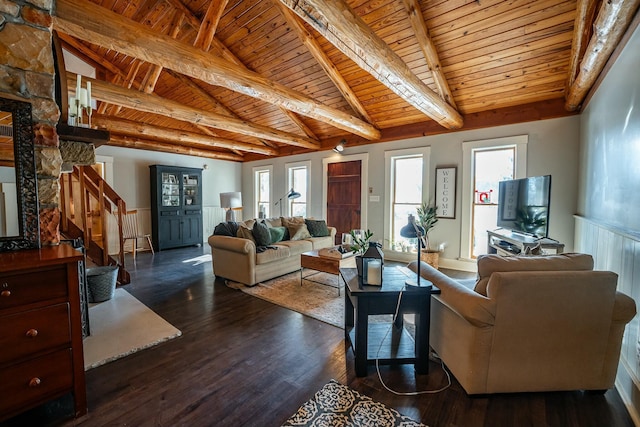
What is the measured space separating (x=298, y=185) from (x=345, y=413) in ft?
19.6

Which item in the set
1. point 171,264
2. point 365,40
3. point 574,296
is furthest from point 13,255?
point 171,264

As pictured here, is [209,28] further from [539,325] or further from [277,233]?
[539,325]

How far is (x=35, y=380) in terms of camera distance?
139 cm

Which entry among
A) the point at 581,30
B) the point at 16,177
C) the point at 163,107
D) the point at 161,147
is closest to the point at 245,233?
the point at 163,107

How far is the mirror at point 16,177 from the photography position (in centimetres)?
Answer: 149

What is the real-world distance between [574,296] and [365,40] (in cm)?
244

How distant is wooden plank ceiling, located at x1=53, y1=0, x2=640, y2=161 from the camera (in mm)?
2348

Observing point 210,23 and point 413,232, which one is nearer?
point 413,232

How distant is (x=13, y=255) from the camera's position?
1437 millimetres

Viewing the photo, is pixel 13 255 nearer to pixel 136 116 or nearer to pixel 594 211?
pixel 594 211

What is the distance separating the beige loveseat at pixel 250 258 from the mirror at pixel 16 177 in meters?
2.18

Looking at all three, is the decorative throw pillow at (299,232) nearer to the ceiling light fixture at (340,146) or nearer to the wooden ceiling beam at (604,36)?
the ceiling light fixture at (340,146)

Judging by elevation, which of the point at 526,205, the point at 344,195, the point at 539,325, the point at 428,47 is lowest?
the point at 539,325

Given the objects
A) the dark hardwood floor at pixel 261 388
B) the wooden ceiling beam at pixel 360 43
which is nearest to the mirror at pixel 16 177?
the dark hardwood floor at pixel 261 388
